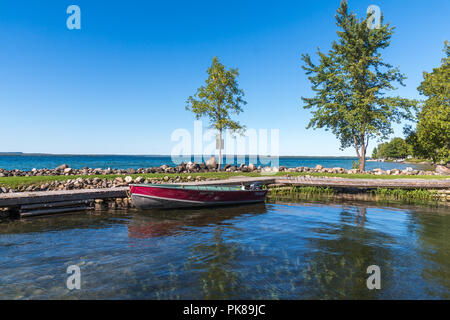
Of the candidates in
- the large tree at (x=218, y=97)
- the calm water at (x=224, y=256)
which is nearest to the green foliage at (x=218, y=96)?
the large tree at (x=218, y=97)

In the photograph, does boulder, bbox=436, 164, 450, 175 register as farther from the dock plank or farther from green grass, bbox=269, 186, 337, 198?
the dock plank

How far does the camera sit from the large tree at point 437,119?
93.3ft

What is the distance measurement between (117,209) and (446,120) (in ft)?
116

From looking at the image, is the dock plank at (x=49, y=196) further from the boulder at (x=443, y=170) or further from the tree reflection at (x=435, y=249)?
the boulder at (x=443, y=170)

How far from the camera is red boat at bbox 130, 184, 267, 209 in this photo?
15000 mm

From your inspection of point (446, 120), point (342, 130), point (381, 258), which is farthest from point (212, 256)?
point (446, 120)

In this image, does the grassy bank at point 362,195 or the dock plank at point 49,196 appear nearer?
the dock plank at point 49,196

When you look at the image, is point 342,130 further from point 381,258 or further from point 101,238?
point 101,238

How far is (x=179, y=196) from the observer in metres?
15.8

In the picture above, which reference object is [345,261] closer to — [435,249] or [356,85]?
[435,249]

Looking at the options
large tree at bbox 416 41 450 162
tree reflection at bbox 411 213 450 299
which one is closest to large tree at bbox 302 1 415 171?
large tree at bbox 416 41 450 162

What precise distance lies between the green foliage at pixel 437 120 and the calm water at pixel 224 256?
65.7 ft

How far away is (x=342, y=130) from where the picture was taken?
3222 centimetres
